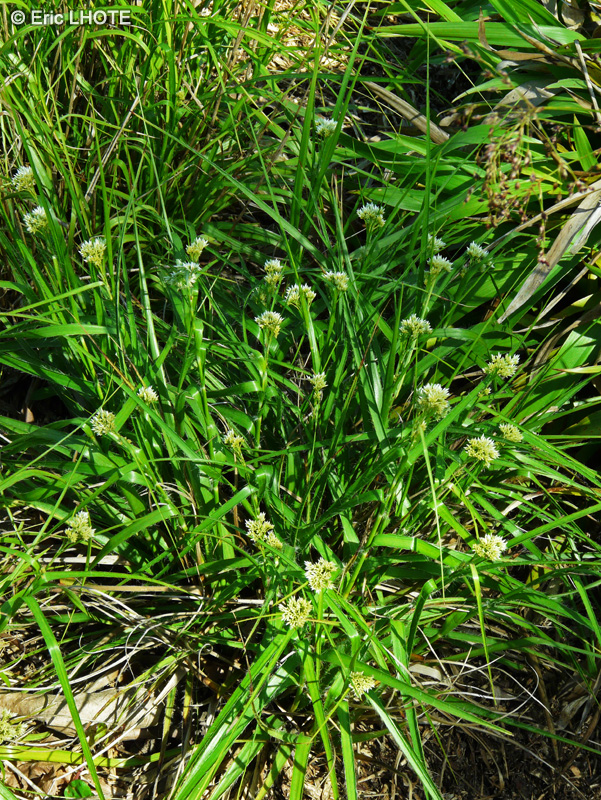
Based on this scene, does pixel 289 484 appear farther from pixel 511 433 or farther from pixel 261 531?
pixel 511 433

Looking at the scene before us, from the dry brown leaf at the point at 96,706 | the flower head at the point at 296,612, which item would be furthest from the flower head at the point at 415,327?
the dry brown leaf at the point at 96,706

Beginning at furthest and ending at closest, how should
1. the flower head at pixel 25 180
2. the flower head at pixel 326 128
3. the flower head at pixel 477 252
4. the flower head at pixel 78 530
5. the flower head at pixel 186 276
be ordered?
the flower head at pixel 326 128 → the flower head at pixel 477 252 → the flower head at pixel 25 180 → the flower head at pixel 186 276 → the flower head at pixel 78 530

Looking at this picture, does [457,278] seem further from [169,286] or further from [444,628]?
[444,628]

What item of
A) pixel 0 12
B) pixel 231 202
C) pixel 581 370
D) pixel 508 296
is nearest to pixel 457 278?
pixel 508 296

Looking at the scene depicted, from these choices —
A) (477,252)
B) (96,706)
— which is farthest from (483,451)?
(96,706)

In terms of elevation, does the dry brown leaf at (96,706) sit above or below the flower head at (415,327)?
below

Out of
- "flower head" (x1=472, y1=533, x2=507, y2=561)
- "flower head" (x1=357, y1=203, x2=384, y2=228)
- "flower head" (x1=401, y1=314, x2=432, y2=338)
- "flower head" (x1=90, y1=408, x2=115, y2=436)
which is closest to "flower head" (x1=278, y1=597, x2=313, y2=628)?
"flower head" (x1=472, y1=533, x2=507, y2=561)

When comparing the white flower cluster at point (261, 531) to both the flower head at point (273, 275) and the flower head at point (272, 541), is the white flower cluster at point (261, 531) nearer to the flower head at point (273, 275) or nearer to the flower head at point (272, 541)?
the flower head at point (272, 541)

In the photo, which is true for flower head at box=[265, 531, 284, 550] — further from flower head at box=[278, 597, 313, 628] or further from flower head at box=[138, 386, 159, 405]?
flower head at box=[138, 386, 159, 405]
